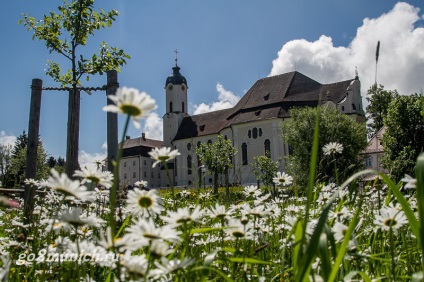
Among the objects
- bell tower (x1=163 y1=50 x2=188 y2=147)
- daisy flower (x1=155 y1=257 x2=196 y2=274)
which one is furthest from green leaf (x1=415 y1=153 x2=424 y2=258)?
bell tower (x1=163 y1=50 x2=188 y2=147)

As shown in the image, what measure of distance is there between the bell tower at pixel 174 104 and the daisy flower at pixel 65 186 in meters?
62.7

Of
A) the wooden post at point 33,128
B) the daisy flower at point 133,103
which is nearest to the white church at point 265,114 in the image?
the wooden post at point 33,128

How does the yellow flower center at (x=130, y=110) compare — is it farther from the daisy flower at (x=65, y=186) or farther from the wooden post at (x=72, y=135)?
the wooden post at (x=72, y=135)

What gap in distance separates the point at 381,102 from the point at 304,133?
1515cm

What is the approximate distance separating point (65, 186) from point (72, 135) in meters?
6.03

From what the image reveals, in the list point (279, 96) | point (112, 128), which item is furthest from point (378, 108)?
point (112, 128)

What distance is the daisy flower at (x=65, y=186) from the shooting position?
0.96 metres

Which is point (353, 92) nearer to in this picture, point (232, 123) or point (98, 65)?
point (232, 123)

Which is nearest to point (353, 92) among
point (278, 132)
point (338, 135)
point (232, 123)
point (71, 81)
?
point (278, 132)

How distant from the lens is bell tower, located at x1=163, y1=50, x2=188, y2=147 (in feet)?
211

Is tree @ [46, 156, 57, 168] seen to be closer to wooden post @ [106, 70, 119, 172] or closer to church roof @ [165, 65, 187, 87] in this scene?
church roof @ [165, 65, 187, 87]

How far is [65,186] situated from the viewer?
0.98 metres

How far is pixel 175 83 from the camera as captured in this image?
6669 cm

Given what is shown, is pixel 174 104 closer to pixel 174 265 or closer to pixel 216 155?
pixel 216 155
